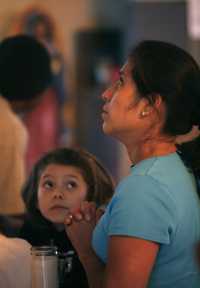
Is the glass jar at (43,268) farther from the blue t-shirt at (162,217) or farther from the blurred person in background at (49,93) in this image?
the blurred person in background at (49,93)

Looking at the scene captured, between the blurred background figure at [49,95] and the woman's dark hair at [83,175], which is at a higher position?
the woman's dark hair at [83,175]

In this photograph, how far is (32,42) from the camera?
2.53 meters

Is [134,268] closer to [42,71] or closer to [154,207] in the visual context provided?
[154,207]

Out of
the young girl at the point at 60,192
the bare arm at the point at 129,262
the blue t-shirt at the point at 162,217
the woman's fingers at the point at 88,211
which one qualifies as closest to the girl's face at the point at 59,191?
the young girl at the point at 60,192

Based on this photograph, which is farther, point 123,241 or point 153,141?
point 153,141

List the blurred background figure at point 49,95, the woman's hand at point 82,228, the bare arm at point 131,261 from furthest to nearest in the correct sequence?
1. the blurred background figure at point 49,95
2. the woman's hand at point 82,228
3. the bare arm at point 131,261

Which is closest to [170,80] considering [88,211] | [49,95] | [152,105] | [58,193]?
[152,105]

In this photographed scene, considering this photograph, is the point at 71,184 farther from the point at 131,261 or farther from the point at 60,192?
the point at 131,261

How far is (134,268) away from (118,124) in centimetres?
31

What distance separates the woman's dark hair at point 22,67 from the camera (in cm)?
251

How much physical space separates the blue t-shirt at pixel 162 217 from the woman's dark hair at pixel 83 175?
1.65 feet

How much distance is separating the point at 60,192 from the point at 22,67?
23.2 inches

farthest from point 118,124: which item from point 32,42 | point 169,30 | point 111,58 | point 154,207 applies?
point 111,58

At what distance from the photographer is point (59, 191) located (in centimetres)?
210
